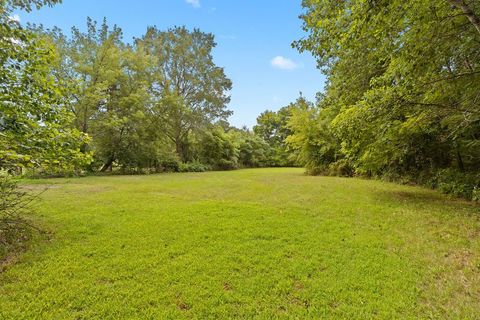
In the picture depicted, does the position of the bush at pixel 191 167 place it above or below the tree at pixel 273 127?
below

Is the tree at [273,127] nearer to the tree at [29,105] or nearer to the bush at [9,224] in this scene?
the tree at [29,105]

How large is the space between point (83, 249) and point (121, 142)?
1457cm

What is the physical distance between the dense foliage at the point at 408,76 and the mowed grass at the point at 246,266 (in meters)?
2.31

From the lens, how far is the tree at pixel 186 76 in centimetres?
2072

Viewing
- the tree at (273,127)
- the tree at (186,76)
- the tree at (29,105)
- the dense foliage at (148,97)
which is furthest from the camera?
the tree at (273,127)

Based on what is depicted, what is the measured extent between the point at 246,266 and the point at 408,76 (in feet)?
15.7

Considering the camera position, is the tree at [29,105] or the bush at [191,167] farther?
the bush at [191,167]

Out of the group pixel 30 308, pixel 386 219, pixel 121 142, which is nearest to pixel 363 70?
pixel 386 219

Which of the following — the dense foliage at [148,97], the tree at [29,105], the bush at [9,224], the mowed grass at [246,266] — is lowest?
the mowed grass at [246,266]

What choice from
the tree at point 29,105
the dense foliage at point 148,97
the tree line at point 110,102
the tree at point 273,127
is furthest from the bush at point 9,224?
the tree at point 273,127

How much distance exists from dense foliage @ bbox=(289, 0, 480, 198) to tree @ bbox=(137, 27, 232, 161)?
1442 centimetres

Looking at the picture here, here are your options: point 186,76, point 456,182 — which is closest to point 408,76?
point 456,182

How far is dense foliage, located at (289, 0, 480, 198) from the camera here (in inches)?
149

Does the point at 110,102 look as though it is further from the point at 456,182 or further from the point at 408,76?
the point at 456,182
